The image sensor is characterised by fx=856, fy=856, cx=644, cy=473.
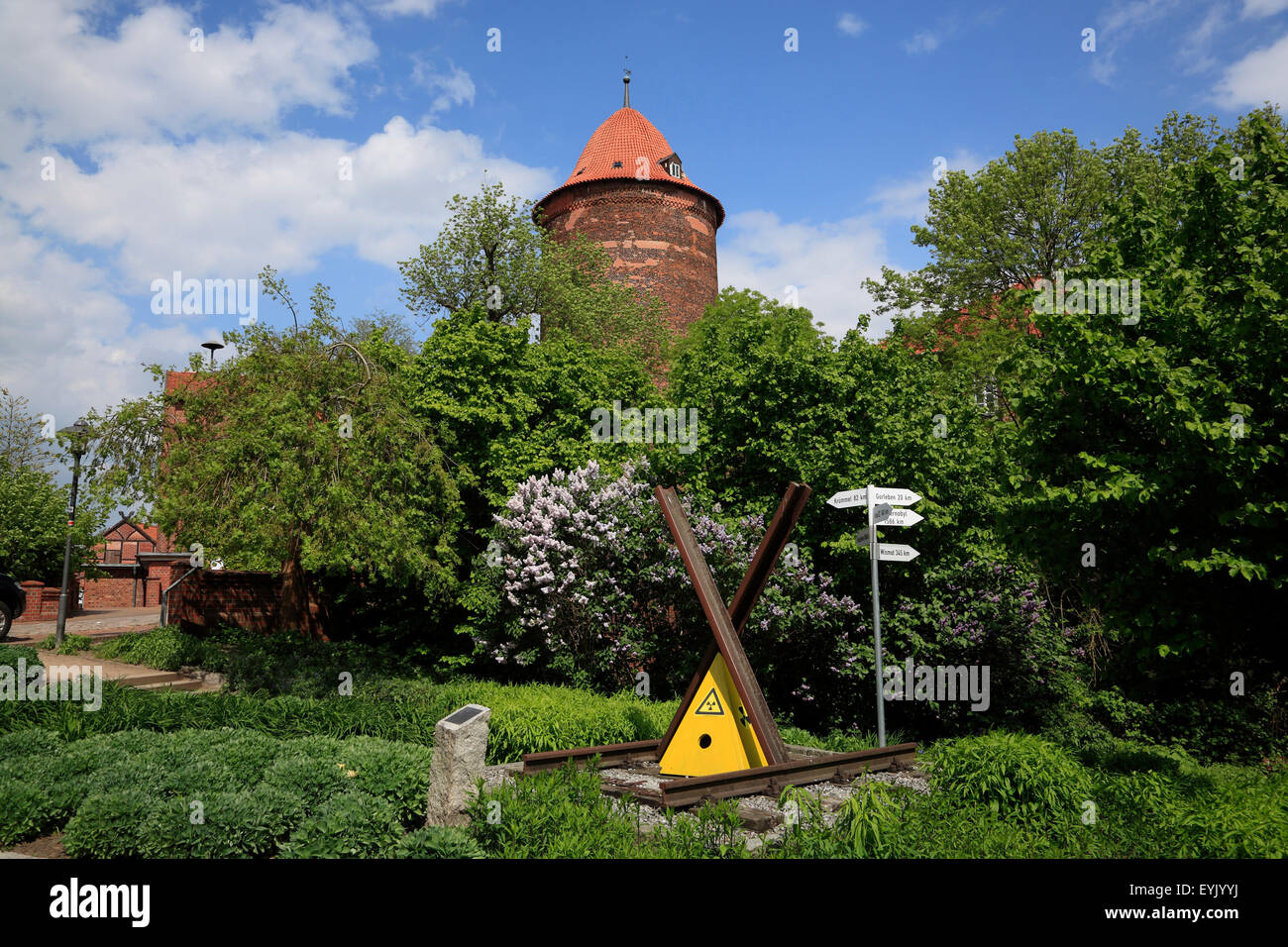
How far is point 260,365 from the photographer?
15500 mm

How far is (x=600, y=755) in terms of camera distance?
28.6 feet

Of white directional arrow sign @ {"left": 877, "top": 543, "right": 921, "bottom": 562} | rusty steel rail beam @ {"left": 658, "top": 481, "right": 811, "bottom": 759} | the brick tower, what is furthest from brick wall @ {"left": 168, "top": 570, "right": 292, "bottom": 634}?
the brick tower

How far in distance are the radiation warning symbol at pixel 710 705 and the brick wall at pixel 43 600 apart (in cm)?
2778

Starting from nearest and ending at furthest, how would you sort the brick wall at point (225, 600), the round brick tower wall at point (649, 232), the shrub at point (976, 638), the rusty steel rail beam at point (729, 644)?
the rusty steel rail beam at point (729, 644), the shrub at point (976, 638), the brick wall at point (225, 600), the round brick tower wall at point (649, 232)

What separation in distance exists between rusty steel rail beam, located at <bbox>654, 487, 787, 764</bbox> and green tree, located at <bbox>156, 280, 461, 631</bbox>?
5.86 meters

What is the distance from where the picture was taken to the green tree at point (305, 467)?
530 inches

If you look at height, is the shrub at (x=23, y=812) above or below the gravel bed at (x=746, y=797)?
above

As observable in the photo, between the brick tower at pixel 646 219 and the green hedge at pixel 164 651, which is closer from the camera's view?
the green hedge at pixel 164 651

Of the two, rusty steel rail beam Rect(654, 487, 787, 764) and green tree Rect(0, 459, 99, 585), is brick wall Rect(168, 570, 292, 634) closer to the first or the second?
green tree Rect(0, 459, 99, 585)

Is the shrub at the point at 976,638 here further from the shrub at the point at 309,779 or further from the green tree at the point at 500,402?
the shrub at the point at 309,779

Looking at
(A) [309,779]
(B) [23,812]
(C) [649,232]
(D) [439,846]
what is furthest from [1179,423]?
(C) [649,232]

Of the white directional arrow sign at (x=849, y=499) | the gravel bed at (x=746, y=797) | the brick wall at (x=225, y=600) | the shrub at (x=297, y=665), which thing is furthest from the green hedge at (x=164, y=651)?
the white directional arrow sign at (x=849, y=499)
